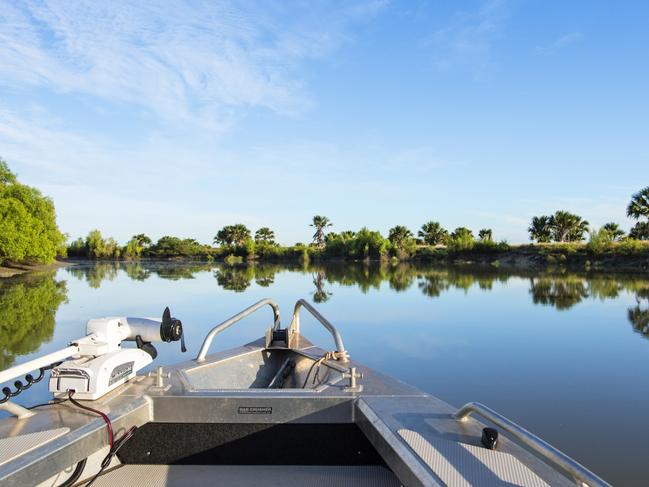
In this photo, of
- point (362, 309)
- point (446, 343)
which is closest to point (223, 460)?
point (446, 343)

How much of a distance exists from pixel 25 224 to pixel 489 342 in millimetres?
29262

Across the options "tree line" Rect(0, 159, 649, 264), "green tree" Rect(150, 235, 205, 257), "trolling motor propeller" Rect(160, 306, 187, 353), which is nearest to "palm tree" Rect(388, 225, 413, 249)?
"tree line" Rect(0, 159, 649, 264)

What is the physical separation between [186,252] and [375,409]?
73132 mm

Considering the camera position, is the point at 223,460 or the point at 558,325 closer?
the point at 223,460

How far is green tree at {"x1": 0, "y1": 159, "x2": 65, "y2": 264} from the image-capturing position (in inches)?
1060

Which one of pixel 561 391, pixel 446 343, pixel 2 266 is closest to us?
pixel 561 391

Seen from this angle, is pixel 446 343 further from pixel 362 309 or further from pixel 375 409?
pixel 375 409

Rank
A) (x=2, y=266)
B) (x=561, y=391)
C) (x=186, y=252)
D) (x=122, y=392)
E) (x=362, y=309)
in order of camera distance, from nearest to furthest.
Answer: (x=122, y=392) → (x=561, y=391) → (x=362, y=309) → (x=2, y=266) → (x=186, y=252)

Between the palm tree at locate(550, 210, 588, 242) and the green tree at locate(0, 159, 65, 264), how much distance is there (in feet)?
165

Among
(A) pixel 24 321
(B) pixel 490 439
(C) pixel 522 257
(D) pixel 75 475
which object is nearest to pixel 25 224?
(A) pixel 24 321

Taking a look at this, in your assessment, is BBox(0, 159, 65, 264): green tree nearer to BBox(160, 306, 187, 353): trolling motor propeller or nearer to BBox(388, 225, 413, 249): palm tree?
BBox(160, 306, 187, 353): trolling motor propeller

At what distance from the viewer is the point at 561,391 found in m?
5.45

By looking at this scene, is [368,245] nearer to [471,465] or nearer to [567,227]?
[567,227]

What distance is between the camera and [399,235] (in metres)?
61.5
